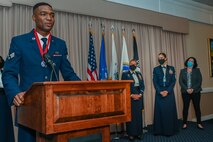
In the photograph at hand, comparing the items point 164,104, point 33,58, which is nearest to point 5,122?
point 33,58

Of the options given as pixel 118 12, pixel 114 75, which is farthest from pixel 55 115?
pixel 118 12

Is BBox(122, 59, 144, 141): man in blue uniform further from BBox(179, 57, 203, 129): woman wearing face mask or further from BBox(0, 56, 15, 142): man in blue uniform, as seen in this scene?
BBox(0, 56, 15, 142): man in blue uniform

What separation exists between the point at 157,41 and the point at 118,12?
4.86 feet

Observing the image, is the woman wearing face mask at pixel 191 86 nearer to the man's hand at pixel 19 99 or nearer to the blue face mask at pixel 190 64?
the blue face mask at pixel 190 64

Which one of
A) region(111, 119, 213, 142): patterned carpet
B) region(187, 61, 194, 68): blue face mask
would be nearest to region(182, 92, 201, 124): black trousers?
region(111, 119, 213, 142): patterned carpet

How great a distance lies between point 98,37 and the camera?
4863mm

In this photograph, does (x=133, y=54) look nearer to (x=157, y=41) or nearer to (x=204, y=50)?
(x=157, y=41)

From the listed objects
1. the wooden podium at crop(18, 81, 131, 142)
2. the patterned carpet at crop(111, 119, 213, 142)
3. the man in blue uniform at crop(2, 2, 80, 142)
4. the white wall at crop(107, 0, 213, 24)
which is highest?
the white wall at crop(107, 0, 213, 24)

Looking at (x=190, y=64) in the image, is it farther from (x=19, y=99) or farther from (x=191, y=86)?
(x=19, y=99)

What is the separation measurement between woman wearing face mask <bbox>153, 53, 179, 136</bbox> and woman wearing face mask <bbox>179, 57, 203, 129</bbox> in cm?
68

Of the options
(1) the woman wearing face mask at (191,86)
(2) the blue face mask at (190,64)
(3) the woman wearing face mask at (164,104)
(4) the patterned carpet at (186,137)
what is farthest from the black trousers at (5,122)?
(2) the blue face mask at (190,64)

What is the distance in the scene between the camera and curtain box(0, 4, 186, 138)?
386 centimetres

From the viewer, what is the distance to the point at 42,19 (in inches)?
55.5

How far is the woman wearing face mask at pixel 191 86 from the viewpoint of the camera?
17.4 feet
